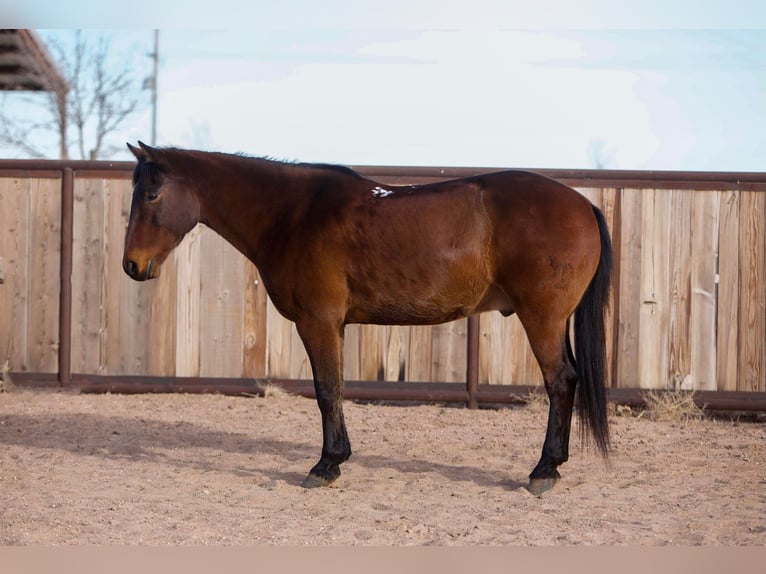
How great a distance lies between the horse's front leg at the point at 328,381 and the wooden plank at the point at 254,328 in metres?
2.70

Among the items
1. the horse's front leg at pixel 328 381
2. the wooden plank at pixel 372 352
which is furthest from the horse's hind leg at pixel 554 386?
the wooden plank at pixel 372 352

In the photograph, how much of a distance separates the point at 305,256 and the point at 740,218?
4.38 metres

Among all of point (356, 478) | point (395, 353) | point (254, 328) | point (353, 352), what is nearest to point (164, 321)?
point (254, 328)

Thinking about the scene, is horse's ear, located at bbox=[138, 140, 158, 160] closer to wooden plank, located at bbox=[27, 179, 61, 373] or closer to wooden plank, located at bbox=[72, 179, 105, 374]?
wooden plank, located at bbox=[72, 179, 105, 374]

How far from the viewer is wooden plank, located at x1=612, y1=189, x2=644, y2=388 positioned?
7.26 m

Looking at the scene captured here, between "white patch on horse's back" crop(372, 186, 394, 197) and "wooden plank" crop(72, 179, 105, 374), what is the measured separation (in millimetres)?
3703

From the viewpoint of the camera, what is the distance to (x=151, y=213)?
4.95 meters

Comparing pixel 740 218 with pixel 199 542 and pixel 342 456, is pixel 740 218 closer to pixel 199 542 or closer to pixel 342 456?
pixel 342 456

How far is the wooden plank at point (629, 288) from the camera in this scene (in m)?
7.26

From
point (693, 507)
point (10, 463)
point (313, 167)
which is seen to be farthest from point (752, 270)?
point (10, 463)

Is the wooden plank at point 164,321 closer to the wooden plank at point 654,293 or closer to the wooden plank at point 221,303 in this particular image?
the wooden plank at point 221,303

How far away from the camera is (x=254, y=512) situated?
4094 mm

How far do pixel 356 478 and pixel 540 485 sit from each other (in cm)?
110

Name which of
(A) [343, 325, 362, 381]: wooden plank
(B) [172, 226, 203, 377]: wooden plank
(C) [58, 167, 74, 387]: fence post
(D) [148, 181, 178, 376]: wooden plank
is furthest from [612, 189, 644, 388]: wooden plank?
(C) [58, 167, 74, 387]: fence post
